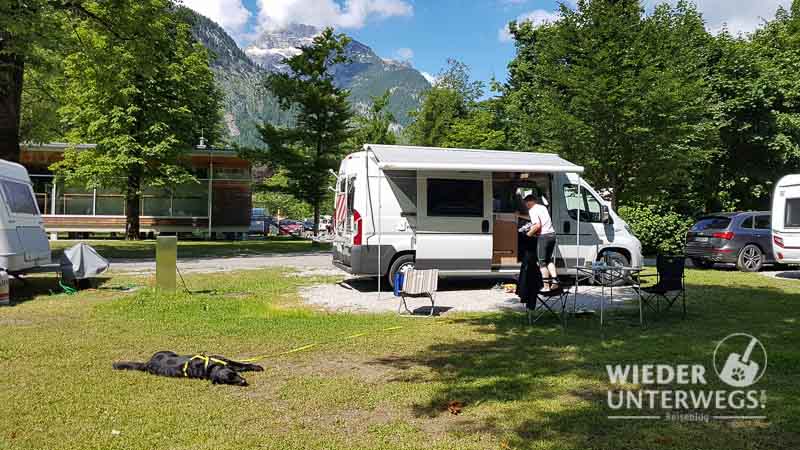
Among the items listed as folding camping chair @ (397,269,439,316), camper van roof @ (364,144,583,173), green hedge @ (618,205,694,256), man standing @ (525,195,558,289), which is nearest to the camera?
folding camping chair @ (397,269,439,316)

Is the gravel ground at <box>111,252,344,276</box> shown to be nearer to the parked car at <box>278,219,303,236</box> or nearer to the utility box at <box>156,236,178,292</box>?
the utility box at <box>156,236,178,292</box>

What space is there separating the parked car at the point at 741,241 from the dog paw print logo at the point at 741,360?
8.91 metres

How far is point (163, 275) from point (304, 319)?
3456 millimetres

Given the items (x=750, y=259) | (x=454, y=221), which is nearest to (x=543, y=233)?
(x=454, y=221)

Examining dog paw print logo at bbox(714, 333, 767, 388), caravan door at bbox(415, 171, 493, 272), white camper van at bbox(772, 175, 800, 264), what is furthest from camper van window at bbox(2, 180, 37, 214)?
white camper van at bbox(772, 175, 800, 264)

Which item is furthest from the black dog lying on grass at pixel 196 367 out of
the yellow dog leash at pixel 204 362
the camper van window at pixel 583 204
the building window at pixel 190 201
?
the building window at pixel 190 201

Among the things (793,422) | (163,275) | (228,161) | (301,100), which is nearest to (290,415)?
(793,422)

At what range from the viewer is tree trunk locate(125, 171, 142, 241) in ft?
91.4

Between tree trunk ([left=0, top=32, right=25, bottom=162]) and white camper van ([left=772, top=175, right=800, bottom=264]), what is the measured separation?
1823cm

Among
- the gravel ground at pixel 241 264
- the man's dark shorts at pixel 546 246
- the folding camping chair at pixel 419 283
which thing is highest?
the man's dark shorts at pixel 546 246

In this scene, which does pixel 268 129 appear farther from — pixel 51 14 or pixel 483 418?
pixel 483 418

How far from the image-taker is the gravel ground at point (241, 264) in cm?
1477

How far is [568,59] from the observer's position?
1795 centimetres

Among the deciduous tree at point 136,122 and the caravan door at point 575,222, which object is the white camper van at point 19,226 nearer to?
the caravan door at point 575,222
